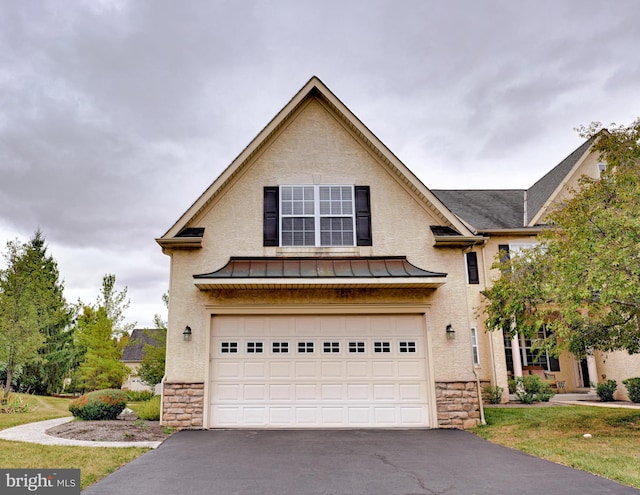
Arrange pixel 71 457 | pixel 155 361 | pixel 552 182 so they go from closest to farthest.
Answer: pixel 71 457, pixel 155 361, pixel 552 182

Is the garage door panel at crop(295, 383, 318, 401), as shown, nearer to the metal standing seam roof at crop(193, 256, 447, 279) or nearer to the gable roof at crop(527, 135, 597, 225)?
the metal standing seam roof at crop(193, 256, 447, 279)

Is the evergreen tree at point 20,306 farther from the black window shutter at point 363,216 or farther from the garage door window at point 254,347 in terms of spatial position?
the black window shutter at point 363,216

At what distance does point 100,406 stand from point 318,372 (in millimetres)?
5896

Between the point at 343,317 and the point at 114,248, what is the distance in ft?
62.4

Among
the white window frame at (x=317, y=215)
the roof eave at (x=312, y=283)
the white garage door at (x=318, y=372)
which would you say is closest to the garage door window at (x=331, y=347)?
the white garage door at (x=318, y=372)

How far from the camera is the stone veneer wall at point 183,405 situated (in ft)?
34.3

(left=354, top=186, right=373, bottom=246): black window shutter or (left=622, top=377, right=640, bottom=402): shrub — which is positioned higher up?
(left=354, top=186, right=373, bottom=246): black window shutter

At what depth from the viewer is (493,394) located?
1572 centimetres

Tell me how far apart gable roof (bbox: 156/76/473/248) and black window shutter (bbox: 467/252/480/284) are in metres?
6.31

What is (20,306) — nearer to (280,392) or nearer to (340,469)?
(280,392)

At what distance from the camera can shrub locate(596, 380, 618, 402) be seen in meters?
15.6

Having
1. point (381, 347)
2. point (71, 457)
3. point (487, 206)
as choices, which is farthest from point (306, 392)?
point (487, 206)

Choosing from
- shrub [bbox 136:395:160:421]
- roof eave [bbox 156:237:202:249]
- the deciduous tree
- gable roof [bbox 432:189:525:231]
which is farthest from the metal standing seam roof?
gable roof [bbox 432:189:525:231]

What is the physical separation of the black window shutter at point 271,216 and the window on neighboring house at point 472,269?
30.0 feet
